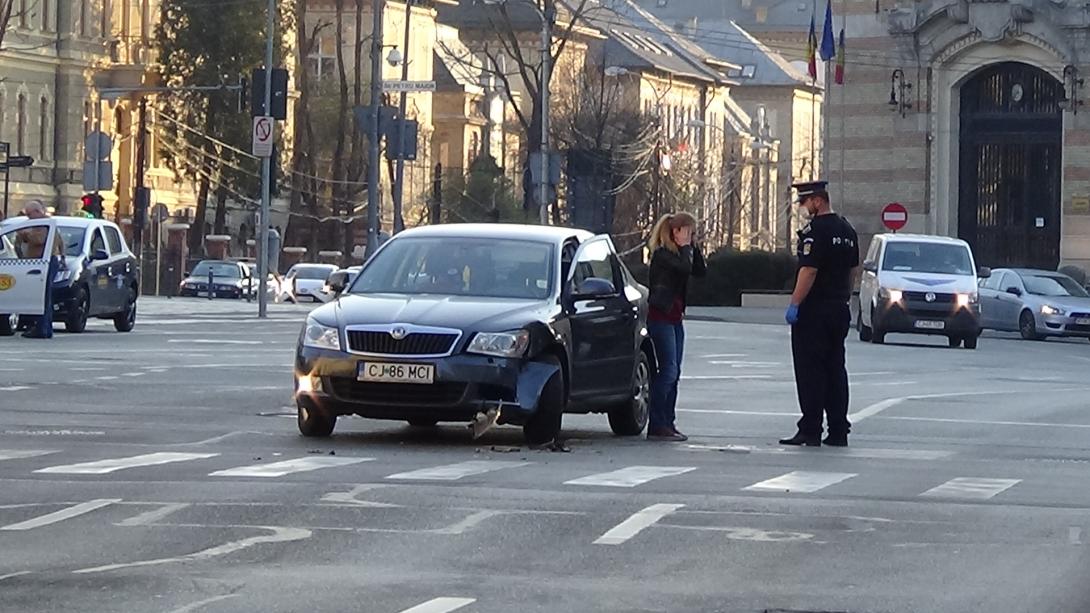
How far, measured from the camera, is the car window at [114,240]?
1534 inches

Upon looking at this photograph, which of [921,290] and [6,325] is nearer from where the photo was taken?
[6,325]

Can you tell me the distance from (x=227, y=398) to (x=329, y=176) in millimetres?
87271

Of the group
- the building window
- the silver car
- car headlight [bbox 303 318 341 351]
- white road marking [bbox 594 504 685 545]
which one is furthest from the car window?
the building window

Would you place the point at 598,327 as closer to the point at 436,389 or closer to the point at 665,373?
the point at 665,373

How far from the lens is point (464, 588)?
407 inches

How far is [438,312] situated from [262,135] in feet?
110

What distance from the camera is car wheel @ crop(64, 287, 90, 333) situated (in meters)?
37.4

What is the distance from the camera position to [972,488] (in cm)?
1535

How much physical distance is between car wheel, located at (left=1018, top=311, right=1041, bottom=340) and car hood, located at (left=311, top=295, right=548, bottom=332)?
34076mm

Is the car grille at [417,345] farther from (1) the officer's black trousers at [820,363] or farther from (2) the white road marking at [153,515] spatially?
(2) the white road marking at [153,515]

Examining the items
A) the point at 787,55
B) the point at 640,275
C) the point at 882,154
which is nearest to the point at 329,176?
the point at 640,275

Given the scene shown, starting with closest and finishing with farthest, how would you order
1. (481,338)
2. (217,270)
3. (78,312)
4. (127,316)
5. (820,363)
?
(481,338) → (820,363) → (78,312) → (127,316) → (217,270)

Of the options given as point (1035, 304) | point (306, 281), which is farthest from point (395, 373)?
point (306, 281)

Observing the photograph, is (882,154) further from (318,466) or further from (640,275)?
(318,466)
